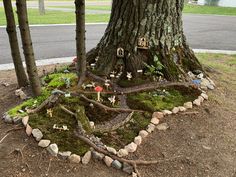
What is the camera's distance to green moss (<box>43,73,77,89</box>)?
4395 mm

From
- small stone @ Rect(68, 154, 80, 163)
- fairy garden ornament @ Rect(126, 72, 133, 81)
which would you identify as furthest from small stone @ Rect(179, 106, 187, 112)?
small stone @ Rect(68, 154, 80, 163)

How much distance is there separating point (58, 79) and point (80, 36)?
3.02 feet

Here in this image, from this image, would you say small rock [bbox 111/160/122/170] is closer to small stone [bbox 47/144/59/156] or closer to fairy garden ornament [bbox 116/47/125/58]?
small stone [bbox 47/144/59/156]

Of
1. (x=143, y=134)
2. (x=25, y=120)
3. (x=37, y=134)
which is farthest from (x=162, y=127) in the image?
(x=25, y=120)

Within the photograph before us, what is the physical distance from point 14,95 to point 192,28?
11.0 metres

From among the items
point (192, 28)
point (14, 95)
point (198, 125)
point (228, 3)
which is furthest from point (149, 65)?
point (228, 3)

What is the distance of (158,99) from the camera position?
4.27m

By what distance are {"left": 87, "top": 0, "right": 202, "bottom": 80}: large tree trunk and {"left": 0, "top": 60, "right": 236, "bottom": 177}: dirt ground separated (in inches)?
35.8

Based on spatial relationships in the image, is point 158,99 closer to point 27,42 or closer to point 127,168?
point 127,168

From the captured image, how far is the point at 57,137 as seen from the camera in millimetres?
3414

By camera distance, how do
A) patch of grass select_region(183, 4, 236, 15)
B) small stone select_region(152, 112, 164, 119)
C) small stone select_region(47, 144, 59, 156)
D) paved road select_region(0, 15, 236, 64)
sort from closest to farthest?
small stone select_region(47, 144, 59, 156), small stone select_region(152, 112, 164, 119), paved road select_region(0, 15, 236, 64), patch of grass select_region(183, 4, 236, 15)

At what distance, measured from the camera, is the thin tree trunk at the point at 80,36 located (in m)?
3.75

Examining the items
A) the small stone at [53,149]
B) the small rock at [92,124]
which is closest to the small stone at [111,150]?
the small rock at [92,124]

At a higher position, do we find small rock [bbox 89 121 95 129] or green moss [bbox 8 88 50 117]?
green moss [bbox 8 88 50 117]
